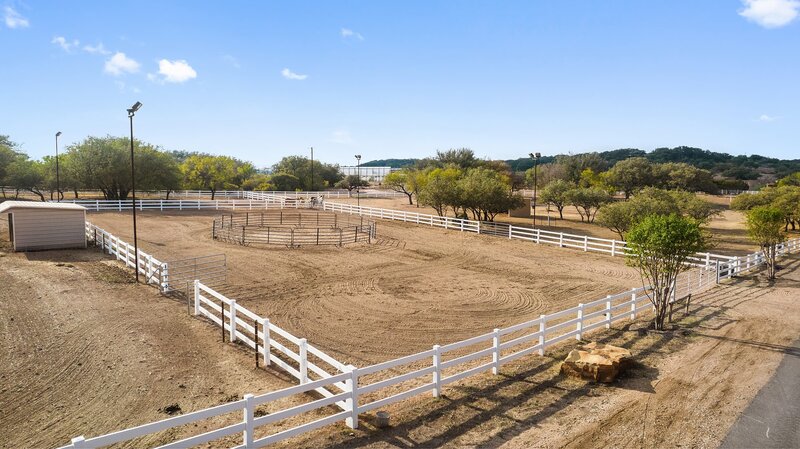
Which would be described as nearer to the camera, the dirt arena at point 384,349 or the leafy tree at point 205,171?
the dirt arena at point 384,349

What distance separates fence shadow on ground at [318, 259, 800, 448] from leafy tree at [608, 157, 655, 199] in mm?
72674

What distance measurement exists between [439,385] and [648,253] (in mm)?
7611

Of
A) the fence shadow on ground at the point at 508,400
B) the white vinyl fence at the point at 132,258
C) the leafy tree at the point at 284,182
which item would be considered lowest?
the fence shadow on ground at the point at 508,400

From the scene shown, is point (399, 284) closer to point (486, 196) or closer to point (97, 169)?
point (486, 196)

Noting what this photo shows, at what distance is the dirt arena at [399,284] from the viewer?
1290 cm

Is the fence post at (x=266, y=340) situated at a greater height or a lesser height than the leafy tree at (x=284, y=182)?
lesser

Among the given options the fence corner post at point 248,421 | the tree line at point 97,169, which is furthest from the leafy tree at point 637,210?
the tree line at point 97,169

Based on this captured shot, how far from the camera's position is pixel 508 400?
8.67m

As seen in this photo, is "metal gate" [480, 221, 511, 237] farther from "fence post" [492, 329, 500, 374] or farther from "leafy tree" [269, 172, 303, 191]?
"leafy tree" [269, 172, 303, 191]

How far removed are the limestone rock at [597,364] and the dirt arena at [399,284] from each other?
3.24 metres

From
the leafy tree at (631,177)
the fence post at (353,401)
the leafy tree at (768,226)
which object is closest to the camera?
the fence post at (353,401)

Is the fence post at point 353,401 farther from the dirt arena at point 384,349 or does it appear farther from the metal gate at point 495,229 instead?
the metal gate at point 495,229

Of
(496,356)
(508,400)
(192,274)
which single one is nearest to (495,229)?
(192,274)

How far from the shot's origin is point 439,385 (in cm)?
→ 877
